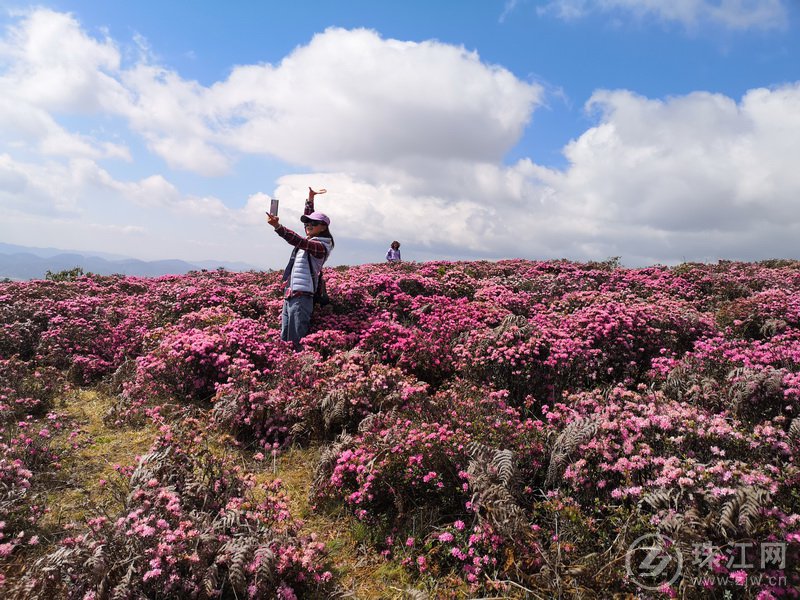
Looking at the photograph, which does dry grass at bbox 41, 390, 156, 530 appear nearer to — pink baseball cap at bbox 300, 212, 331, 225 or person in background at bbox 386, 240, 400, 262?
pink baseball cap at bbox 300, 212, 331, 225

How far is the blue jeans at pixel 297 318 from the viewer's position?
8.44m

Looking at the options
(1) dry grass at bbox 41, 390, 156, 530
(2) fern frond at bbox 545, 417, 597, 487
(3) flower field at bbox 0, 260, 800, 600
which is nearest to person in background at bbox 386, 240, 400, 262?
(3) flower field at bbox 0, 260, 800, 600

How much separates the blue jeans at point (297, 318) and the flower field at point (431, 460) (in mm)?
311

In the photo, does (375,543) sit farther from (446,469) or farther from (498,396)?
(498,396)

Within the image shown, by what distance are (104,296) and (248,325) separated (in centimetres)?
685

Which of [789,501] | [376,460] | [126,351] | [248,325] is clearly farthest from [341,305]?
[789,501]

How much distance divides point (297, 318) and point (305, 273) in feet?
2.98

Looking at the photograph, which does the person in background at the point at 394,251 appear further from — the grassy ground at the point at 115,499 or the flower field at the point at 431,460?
the grassy ground at the point at 115,499

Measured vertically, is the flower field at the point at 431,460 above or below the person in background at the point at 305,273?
below

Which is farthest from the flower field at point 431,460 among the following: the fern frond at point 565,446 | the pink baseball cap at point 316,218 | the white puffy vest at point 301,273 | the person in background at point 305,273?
the pink baseball cap at point 316,218

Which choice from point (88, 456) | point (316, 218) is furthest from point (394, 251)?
point (88, 456)

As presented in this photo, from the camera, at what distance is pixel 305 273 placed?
829 cm

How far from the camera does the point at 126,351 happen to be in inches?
377

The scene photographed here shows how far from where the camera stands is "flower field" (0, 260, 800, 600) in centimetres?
336
